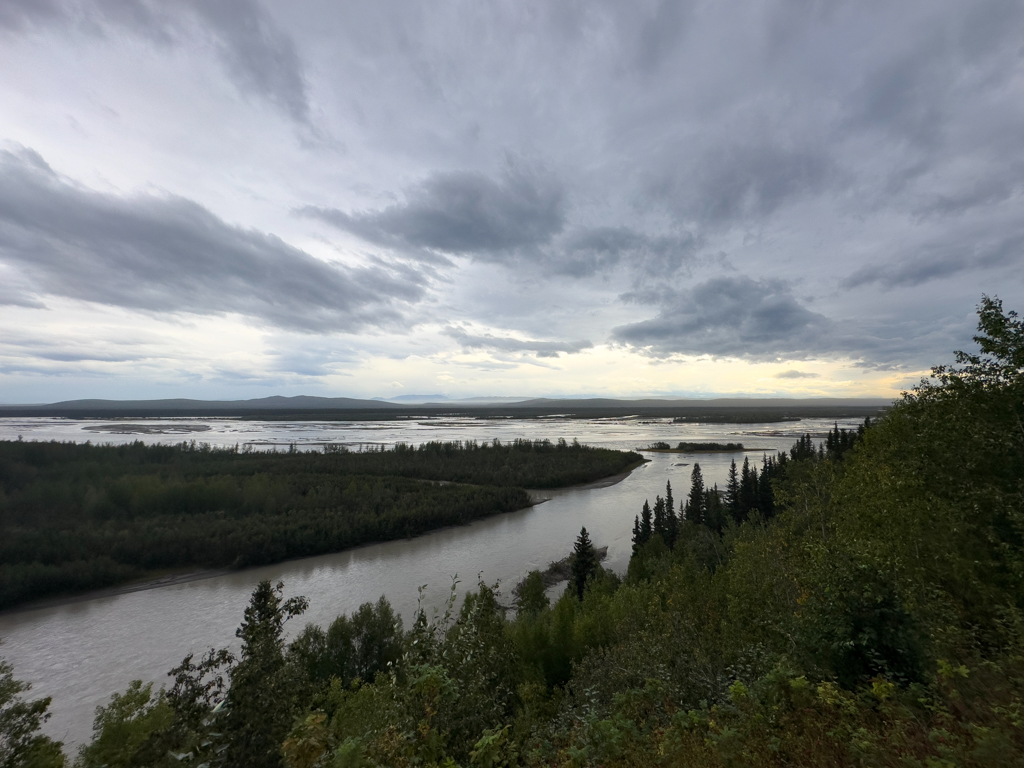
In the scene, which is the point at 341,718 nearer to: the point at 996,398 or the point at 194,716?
the point at 194,716

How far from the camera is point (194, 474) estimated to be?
221 ft

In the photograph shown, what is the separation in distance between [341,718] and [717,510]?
134ft

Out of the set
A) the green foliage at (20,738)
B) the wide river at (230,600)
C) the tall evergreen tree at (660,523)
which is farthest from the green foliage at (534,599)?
the green foliage at (20,738)

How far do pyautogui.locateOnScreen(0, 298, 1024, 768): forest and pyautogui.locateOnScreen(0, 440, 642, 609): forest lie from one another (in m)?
29.2

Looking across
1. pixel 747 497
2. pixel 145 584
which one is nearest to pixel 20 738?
pixel 145 584

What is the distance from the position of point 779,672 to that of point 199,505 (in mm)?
61953

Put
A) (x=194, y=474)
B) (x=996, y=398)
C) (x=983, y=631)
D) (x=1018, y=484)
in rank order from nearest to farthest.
→ (x=983, y=631) → (x=1018, y=484) → (x=996, y=398) → (x=194, y=474)

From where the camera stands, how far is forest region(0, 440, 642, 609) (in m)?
36.9

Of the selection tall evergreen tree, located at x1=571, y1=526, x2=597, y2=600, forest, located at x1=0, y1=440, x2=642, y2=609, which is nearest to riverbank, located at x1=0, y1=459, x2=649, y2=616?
forest, located at x1=0, y1=440, x2=642, y2=609

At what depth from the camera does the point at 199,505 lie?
5378cm

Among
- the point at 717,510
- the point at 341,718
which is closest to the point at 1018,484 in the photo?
the point at 341,718

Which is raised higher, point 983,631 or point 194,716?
point 983,631

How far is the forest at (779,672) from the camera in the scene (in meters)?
5.66

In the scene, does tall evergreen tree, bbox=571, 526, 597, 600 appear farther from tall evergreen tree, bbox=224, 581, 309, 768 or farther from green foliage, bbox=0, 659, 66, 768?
green foliage, bbox=0, 659, 66, 768
